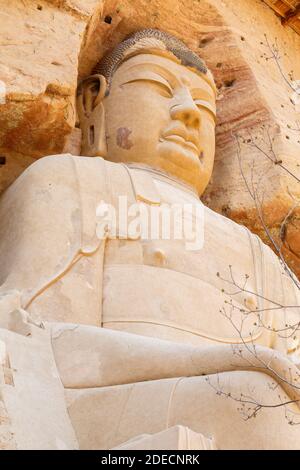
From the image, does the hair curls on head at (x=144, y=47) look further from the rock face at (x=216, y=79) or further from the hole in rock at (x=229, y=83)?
the hole in rock at (x=229, y=83)

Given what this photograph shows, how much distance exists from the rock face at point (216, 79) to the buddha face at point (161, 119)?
31cm

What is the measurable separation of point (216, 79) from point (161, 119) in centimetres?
142

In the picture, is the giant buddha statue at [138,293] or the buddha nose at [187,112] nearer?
the giant buddha statue at [138,293]

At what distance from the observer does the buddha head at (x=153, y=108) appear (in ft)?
23.8

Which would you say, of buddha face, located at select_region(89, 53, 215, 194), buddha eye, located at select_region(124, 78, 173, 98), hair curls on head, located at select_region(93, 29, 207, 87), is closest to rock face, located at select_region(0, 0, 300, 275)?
hair curls on head, located at select_region(93, 29, 207, 87)

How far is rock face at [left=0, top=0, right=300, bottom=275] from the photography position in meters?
6.71

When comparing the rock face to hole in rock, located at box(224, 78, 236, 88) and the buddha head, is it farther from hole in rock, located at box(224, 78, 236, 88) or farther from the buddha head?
the buddha head

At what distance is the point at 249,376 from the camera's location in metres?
4.62

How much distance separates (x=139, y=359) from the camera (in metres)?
4.95

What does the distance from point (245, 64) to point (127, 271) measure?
274 centimetres

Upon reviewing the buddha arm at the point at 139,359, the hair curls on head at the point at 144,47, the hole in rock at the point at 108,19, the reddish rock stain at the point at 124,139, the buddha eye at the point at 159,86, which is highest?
the hole in rock at the point at 108,19

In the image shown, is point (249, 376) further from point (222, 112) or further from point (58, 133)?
point (222, 112)

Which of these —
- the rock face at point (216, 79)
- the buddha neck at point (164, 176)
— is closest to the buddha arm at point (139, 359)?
the rock face at point (216, 79)

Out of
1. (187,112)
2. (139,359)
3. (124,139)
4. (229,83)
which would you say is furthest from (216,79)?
(139,359)
